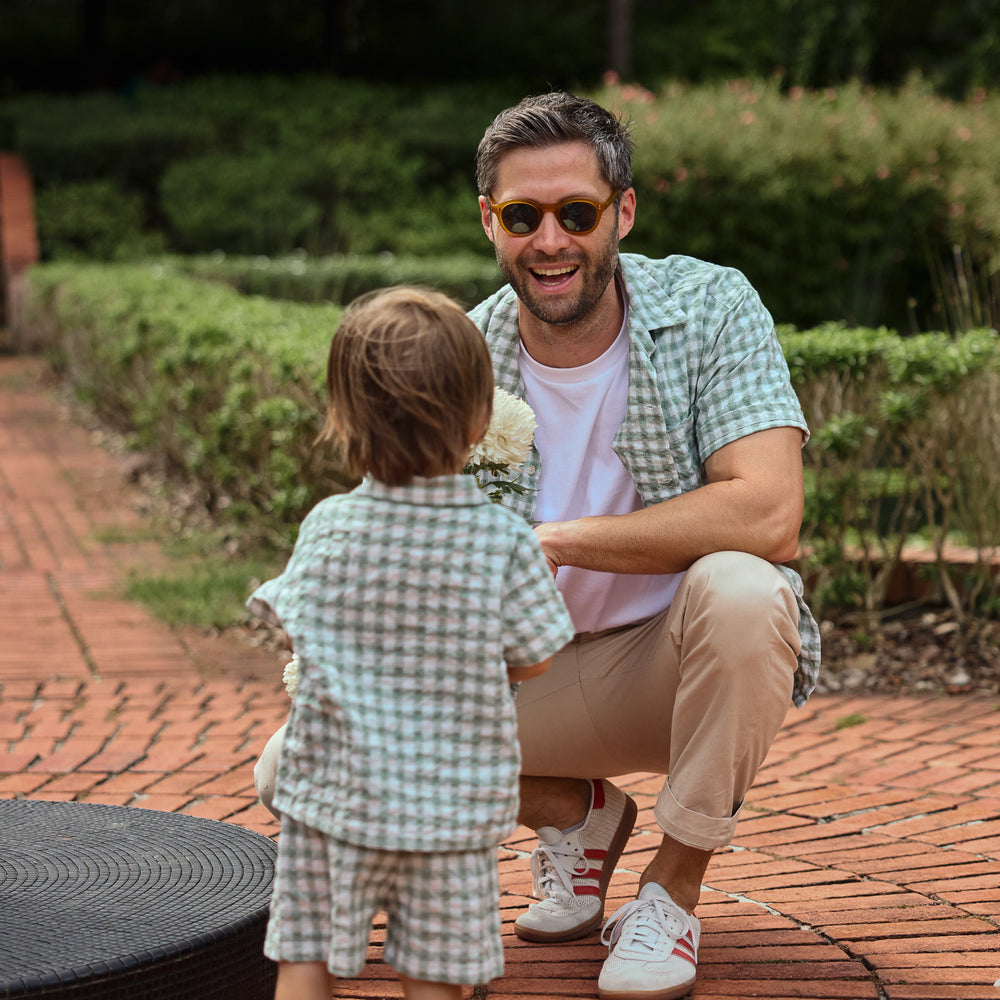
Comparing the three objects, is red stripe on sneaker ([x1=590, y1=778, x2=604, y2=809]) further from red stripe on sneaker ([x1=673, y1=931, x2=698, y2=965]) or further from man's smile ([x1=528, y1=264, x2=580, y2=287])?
man's smile ([x1=528, y1=264, x2=580, y2=287])

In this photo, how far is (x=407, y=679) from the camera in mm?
1860

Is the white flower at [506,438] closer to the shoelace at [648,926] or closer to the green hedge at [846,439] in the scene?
the shoelace at [648,926]

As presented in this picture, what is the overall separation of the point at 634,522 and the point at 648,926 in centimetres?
68

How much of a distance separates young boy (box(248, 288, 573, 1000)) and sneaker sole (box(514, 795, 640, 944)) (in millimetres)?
675

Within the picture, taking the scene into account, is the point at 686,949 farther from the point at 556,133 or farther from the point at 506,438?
the point at 556,133

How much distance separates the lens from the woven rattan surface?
2086mm

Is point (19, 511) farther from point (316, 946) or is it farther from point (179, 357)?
point (316, 946)

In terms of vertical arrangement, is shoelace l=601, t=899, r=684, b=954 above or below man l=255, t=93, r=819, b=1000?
below

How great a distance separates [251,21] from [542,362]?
2146 centimetres

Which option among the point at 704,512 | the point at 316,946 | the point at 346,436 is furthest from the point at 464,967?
the point at 704,512

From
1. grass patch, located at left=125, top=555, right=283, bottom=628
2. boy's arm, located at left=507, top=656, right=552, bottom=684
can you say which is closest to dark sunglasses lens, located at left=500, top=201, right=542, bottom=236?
boy's arm, located at left=507, top=656, right=552, bottom=684

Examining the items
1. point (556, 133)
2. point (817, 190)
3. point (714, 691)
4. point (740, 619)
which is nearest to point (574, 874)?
point (714, 691)

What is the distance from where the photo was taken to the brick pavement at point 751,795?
7.97ft

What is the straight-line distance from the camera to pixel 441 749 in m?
1.85
